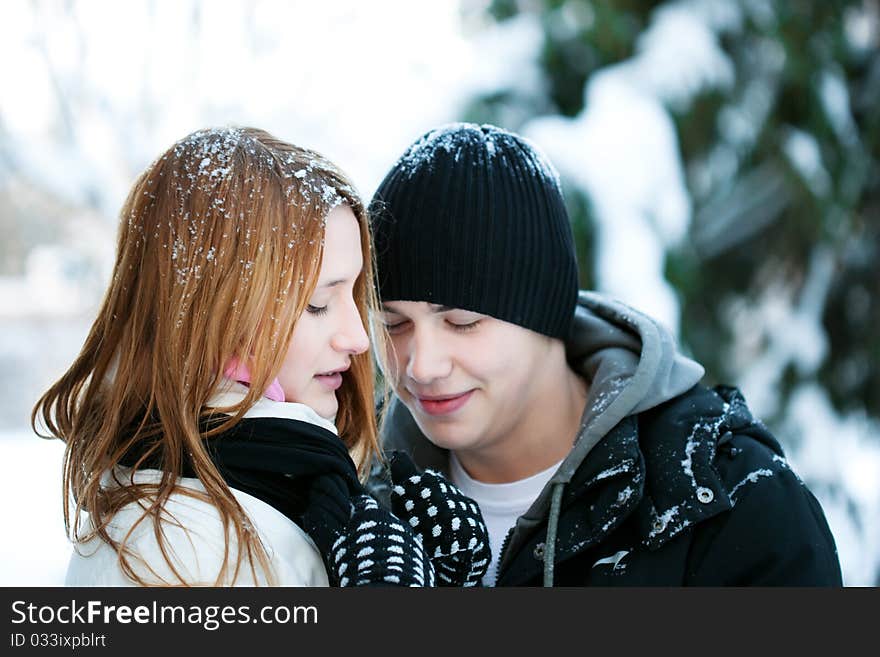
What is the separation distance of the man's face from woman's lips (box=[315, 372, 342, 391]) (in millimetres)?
198

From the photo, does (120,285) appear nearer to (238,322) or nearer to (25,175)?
(238,322)

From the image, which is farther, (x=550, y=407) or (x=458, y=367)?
(x=550, y=407)

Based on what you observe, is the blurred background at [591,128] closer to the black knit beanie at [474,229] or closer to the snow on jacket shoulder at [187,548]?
the black knit beanie at [474,229]

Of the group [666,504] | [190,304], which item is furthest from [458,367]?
[190,304]

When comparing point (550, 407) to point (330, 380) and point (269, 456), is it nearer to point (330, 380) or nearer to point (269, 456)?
point (330, 380)

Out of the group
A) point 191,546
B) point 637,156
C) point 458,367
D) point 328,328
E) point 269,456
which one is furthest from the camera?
point 637,156

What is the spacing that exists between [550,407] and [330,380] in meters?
0.58

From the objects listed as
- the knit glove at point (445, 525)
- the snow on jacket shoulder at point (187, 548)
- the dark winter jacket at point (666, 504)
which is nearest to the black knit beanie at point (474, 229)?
the dark winter jacket at point (666, 504)

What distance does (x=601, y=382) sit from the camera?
1766mm

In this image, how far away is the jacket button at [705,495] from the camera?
1.52 meters

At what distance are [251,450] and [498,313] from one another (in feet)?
2.10

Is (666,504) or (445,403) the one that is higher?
(445,403)

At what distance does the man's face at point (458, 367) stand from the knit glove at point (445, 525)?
20 cm

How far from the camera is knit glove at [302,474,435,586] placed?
1.26 meters
